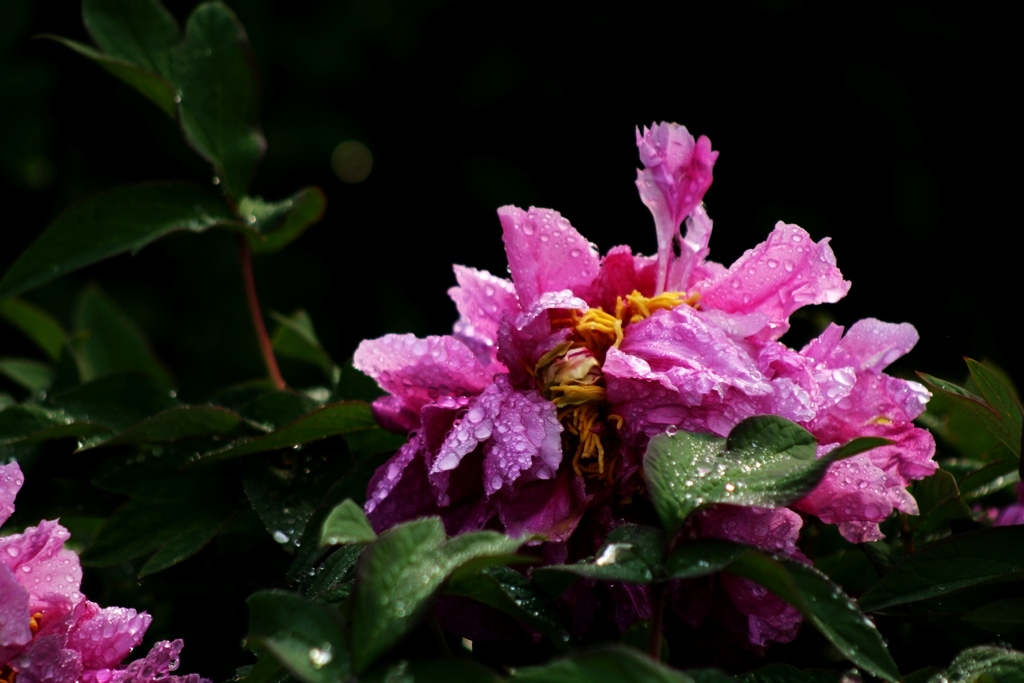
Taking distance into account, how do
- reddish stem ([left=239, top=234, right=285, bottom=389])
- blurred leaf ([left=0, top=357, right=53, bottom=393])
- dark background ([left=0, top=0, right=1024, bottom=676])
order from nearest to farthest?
1. reddish stem ([left=239, top=234, right=285, bottom=389])
2. blurred leaf ([left=0, top=357, right=53, bottom=393])
3. dark background ([left=0, top=0, right=1024, bottom=676])

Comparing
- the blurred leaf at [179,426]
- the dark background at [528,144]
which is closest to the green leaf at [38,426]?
the blurred leaf at [179,426]

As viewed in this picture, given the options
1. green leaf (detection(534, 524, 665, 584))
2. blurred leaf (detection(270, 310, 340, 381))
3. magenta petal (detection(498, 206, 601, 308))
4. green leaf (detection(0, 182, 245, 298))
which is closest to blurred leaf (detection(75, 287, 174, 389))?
blurred leaf (detection(270, 310, 340, 381))

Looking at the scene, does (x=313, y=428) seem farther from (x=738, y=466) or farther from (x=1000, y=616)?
(x=1000, y=616)

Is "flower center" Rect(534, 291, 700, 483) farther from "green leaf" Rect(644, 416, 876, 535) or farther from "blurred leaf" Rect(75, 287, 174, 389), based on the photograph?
"blurred leaf" Rect(75, 287, 174, 389)

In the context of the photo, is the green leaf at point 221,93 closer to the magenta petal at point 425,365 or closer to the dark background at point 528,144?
the magenta petal at point 425,365

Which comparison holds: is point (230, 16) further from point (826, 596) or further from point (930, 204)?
point (930, 204)
